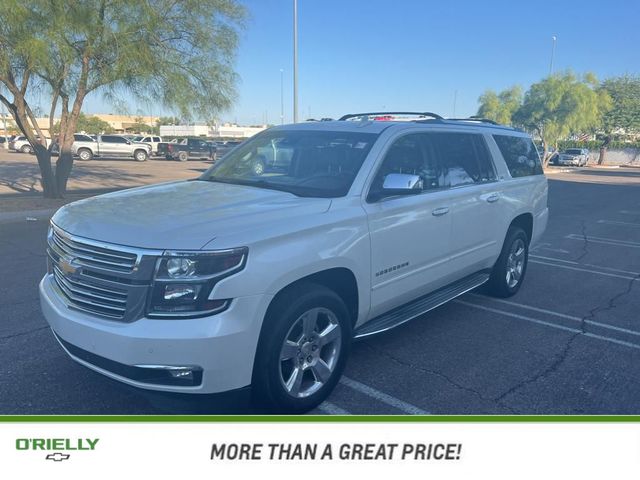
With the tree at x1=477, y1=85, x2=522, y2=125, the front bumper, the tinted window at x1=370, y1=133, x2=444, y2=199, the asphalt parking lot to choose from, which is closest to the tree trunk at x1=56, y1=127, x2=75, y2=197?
the asphalt parking lot

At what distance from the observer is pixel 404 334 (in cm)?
481

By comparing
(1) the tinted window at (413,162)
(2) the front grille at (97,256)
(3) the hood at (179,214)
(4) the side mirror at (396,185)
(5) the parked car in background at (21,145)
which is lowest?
(2) the front grille at (97,256)

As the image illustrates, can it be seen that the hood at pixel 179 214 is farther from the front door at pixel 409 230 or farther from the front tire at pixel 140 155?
the front tire at pixel 140 155

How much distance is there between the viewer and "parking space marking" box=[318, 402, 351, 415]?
341cm

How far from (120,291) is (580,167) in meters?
49.3

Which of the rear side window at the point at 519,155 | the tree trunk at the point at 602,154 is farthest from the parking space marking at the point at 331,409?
the tree trunk at the point at 602,154

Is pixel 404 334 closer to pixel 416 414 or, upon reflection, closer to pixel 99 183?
pixel 416 414

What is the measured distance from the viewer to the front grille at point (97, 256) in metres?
2.76

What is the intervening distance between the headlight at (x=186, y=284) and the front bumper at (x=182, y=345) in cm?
5

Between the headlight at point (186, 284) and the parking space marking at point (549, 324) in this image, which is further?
the parking space marking at point (549, 324)

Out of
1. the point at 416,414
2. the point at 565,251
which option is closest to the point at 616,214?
the point at 565,251

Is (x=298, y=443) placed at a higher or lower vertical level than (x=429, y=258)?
lower

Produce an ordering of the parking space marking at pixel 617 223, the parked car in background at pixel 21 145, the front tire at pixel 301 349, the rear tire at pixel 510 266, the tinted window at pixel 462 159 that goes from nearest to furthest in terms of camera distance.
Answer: the front tire at pixel 301 349
the tinted window at pixel 462 159
the rear tire at pixel 510 266
the parking space marking at pixel 617 223
the parked car in background at pixel 21 145

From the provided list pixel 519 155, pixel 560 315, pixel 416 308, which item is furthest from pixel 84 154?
pixel 416 308
